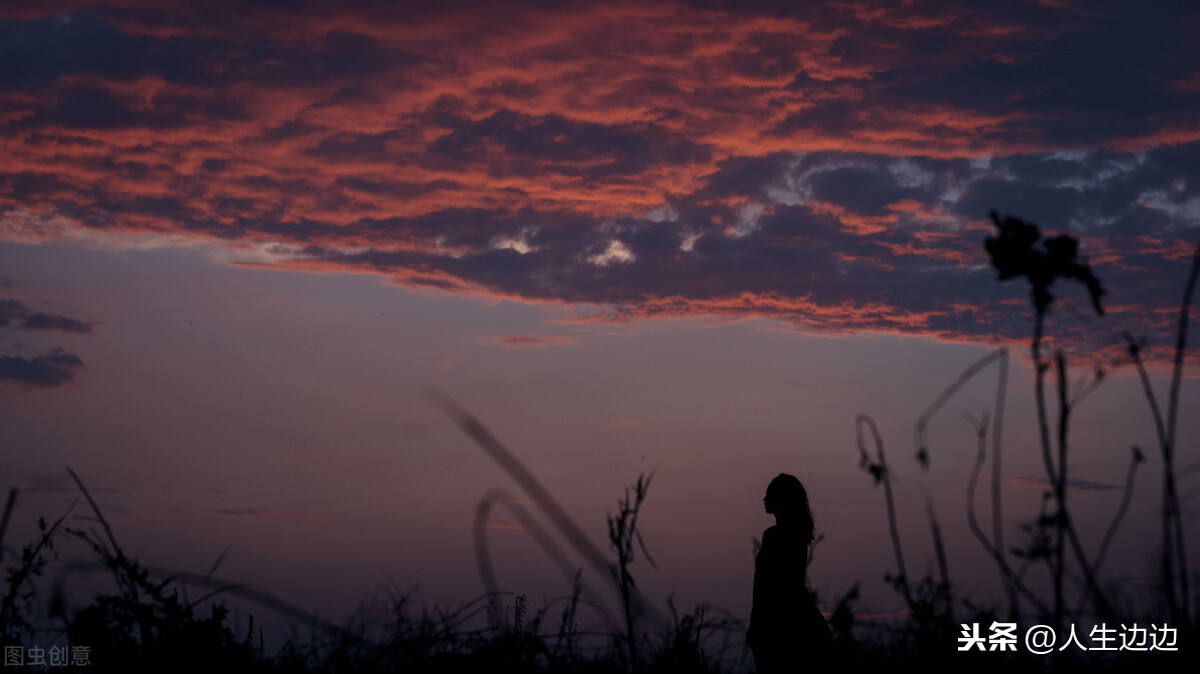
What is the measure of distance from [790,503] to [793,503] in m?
0.03

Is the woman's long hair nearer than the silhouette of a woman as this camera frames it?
No

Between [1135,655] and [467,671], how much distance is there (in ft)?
8.01

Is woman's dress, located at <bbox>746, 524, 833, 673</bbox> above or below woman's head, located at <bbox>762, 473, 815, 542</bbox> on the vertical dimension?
below

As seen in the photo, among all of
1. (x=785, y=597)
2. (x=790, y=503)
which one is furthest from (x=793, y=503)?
(x=785, y=597)

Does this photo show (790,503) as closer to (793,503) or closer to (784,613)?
(793,503)

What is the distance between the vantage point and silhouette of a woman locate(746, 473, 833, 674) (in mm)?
7016

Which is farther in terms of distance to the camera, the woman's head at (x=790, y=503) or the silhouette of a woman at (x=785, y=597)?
the woman's head at (x=790, y=503)

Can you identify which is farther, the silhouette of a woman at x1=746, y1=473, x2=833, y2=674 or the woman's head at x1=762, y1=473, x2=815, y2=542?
the woman's head at x1=762, y1=473, x2=815, y2=542

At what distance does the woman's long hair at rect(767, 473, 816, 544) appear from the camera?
7.72 m

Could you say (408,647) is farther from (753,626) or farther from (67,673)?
(753,626)

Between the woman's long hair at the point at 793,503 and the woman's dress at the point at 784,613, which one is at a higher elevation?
the woman's long hair at the point at 793,503

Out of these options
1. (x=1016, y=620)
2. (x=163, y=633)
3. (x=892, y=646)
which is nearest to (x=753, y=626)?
(x=892, y=646)

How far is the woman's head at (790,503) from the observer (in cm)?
772

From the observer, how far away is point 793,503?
774 centimetres
